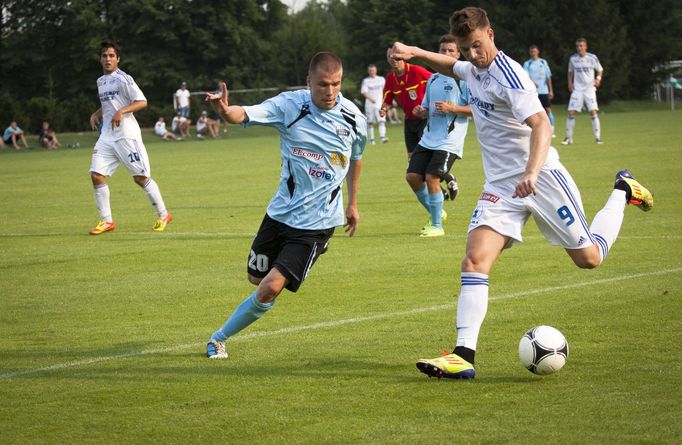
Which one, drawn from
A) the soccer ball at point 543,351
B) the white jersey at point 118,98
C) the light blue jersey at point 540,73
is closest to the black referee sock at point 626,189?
the soccer ball at point 543,351

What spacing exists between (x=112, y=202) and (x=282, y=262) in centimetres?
1275

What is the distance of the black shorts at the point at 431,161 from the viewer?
44.7ft

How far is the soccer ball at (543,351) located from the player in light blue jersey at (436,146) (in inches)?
271

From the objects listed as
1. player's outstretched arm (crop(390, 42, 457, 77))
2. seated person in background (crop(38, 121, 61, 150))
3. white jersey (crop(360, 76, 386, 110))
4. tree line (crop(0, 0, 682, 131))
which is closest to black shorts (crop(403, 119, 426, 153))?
player's outstretched arm (crop(390, 42, 457, 77))

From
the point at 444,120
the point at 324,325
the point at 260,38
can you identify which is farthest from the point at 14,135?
the point at 324,325

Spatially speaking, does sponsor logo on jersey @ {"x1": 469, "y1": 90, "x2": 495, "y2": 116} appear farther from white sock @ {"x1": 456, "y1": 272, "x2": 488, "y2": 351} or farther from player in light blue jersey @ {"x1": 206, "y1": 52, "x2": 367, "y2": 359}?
white sock @ {"x1": 456, "y1": 272, "x2": 488, "y2": 351}

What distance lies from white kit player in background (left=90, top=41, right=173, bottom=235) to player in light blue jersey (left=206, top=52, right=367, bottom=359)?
7.72 metres

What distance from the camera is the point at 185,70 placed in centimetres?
6919

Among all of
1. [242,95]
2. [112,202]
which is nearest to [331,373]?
[112,202]

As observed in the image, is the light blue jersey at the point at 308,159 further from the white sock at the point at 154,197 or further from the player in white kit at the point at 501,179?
the white sock at the point at 154,197

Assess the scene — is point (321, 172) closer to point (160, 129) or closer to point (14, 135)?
point (14, 135)

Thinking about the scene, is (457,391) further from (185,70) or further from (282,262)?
(185,70)

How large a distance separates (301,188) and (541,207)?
5.22 ft

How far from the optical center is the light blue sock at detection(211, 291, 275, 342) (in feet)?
23.3
